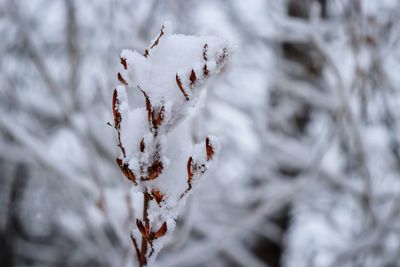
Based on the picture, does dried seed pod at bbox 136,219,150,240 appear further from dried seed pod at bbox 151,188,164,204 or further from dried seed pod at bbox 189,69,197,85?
dried seed pod at bbox 189,69,197,85

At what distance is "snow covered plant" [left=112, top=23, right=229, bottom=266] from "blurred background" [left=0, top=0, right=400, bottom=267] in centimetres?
52

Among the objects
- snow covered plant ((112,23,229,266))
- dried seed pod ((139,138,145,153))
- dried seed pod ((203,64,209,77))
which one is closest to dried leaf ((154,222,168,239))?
snow covered plant ((112,23,229,266))

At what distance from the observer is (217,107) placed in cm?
352

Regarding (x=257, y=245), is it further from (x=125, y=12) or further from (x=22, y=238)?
(x=125, y=12)

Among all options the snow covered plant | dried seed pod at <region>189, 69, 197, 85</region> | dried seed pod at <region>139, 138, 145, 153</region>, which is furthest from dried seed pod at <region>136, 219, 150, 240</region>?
dried seed pod at <region>189, 69, 197, 85</region>

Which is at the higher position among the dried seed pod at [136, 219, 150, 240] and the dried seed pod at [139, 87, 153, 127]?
the dried seed pod at [139, 87, 153, 127]

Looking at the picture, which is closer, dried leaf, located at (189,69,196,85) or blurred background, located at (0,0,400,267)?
dried leaf, located at (189,69,196,85)

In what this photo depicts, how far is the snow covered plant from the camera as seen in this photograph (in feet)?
1.75

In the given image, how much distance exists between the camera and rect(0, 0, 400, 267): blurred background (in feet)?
4.86

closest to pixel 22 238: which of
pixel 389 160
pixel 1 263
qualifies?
pixel 1 263

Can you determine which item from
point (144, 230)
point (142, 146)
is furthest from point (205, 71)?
point (144, 230)

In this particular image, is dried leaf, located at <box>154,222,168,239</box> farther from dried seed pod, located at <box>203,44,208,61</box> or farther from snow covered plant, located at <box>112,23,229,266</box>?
dried seed pod, located at <box>203,44,208,61</box>

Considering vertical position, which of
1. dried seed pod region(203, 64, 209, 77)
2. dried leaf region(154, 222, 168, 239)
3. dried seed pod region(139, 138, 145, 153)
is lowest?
dried leaf region(154, 222, 168, 239)

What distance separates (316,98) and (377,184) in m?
0.77
